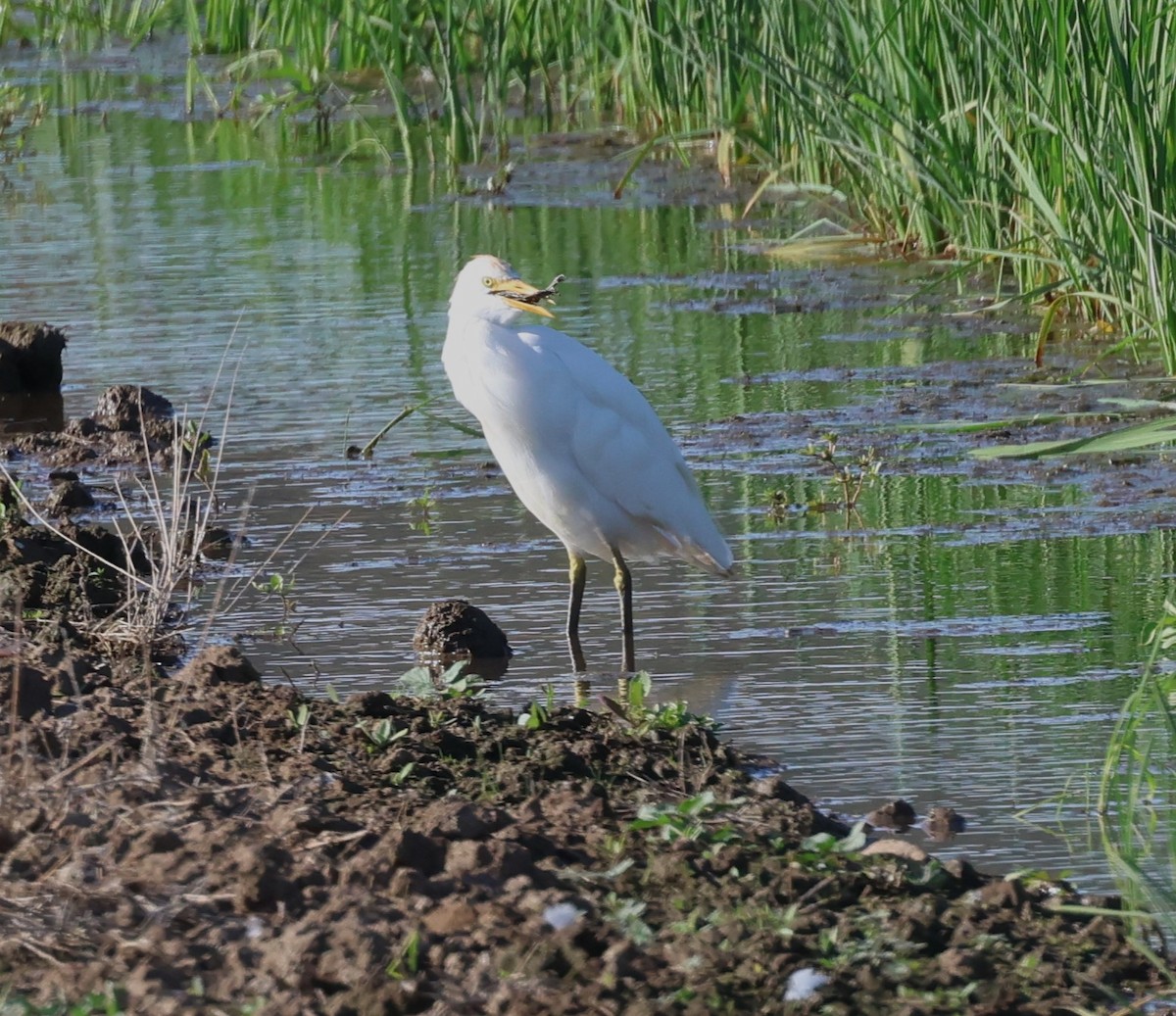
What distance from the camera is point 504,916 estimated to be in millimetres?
3143

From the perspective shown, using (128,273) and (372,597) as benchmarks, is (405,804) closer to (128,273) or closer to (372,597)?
(372,597)

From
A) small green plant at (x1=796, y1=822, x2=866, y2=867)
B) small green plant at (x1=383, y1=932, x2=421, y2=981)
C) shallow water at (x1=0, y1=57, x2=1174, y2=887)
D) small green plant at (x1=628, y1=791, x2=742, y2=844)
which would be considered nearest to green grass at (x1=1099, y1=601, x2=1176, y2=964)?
shallow water at (x1=0, y1=57, x2=1174, y2=887)

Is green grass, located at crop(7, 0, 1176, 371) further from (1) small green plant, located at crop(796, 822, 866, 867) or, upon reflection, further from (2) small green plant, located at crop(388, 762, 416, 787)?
(2) small green plant, located at crop(388, 762, 416, 787)

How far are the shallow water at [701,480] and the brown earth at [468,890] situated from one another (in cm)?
42

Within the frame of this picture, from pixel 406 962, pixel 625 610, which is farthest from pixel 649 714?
pixel 406 962

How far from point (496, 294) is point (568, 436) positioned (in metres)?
0.41

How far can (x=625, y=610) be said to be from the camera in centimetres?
555

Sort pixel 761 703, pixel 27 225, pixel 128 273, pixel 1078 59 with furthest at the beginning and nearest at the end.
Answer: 1. pixel 27 225
2. pixel 128 273
3. pixel 1078 59
4. pixel 761 703

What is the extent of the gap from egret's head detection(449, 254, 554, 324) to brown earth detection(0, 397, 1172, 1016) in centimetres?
164

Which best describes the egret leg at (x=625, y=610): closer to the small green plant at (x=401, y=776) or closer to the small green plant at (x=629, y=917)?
the small green plant at (x=401, y=776)

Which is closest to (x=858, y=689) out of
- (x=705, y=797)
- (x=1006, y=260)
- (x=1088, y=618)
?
(x=1088, y=618)

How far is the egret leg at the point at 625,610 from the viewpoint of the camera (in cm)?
539

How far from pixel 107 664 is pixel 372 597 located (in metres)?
0.99

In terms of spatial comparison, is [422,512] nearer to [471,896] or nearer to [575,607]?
[575,607]
